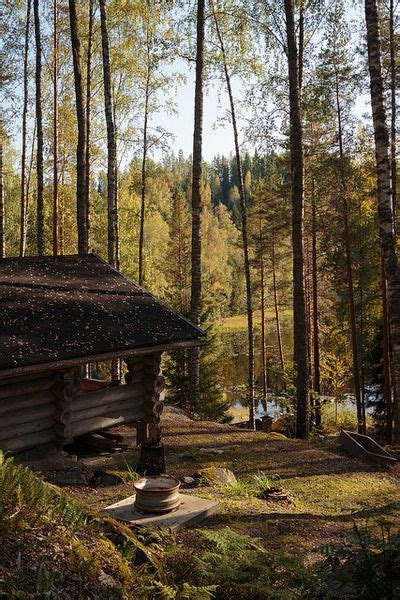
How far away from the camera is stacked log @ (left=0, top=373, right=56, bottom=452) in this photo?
7.44 metres

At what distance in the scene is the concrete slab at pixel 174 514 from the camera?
18.9 ft

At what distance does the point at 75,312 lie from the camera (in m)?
8.33

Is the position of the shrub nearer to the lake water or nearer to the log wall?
the log wall

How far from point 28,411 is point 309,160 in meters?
15.6

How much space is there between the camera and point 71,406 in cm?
828

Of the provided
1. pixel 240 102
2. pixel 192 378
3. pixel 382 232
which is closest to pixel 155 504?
pixel 382 232

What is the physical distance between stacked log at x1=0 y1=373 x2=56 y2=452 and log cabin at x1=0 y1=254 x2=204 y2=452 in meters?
0.01

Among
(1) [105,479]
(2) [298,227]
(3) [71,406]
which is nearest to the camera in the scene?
(1) [105,479]

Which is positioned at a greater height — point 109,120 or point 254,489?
point 109,120

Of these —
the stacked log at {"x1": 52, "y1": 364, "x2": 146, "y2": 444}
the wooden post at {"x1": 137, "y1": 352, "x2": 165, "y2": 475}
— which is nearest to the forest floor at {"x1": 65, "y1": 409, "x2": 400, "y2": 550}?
the wooden post at {"x1": 137, "y1": 352, "x2": 165, "y2": 475}

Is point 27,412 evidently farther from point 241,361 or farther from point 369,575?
point 241,361

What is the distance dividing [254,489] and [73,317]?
3915mm

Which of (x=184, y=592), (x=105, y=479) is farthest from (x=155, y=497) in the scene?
(x=105, y=479)

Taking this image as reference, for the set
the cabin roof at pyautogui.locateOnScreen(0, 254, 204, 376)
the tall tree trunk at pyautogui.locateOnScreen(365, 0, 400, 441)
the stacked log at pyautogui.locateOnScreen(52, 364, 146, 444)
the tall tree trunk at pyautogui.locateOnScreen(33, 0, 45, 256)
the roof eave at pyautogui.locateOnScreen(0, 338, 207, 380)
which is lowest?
the stacked log at pyautogui.locateOnScreen(52, 364, 146, 444)
